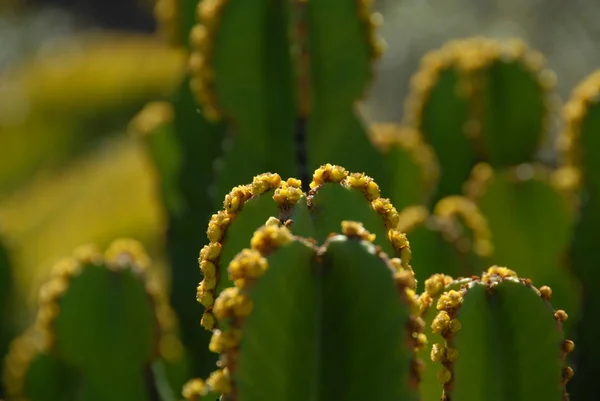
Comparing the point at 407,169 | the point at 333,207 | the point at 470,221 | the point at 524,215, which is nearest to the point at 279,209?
the point at 333,207

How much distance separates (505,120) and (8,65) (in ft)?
31.8

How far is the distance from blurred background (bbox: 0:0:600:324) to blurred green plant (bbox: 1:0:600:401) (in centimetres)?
81

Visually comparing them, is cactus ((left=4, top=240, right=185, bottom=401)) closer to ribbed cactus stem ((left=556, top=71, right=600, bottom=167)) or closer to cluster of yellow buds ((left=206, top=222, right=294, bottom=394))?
ribbed cactus stem ((left=556, top=71, right=600, bottom=167))

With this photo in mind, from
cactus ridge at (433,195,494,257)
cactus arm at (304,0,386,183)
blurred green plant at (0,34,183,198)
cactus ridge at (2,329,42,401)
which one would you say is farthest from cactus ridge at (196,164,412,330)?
blurred green plant at (0,34,183,198)

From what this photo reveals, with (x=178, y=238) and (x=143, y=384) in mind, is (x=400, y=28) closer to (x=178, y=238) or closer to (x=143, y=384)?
(x=178, y=238)

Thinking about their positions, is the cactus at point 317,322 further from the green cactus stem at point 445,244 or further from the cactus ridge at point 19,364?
the cactus ridge at point 19,364

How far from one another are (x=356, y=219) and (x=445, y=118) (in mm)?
1794

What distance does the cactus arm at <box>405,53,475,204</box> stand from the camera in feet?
Answer: 10.1

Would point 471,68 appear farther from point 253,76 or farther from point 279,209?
point 279,209

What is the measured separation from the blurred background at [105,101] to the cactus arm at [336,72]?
1238 millimetres

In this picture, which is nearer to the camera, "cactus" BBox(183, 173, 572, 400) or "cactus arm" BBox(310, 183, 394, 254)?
"cactus" BBox(183, 173, 572, 400)

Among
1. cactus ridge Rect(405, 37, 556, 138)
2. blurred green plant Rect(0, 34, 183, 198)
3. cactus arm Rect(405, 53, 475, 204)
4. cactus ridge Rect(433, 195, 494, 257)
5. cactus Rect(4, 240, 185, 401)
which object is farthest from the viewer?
blurred green plant Rect(0, 34, 183, 198)

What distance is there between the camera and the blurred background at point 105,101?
232 inches

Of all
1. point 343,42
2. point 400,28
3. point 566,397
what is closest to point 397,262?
point 566,397
